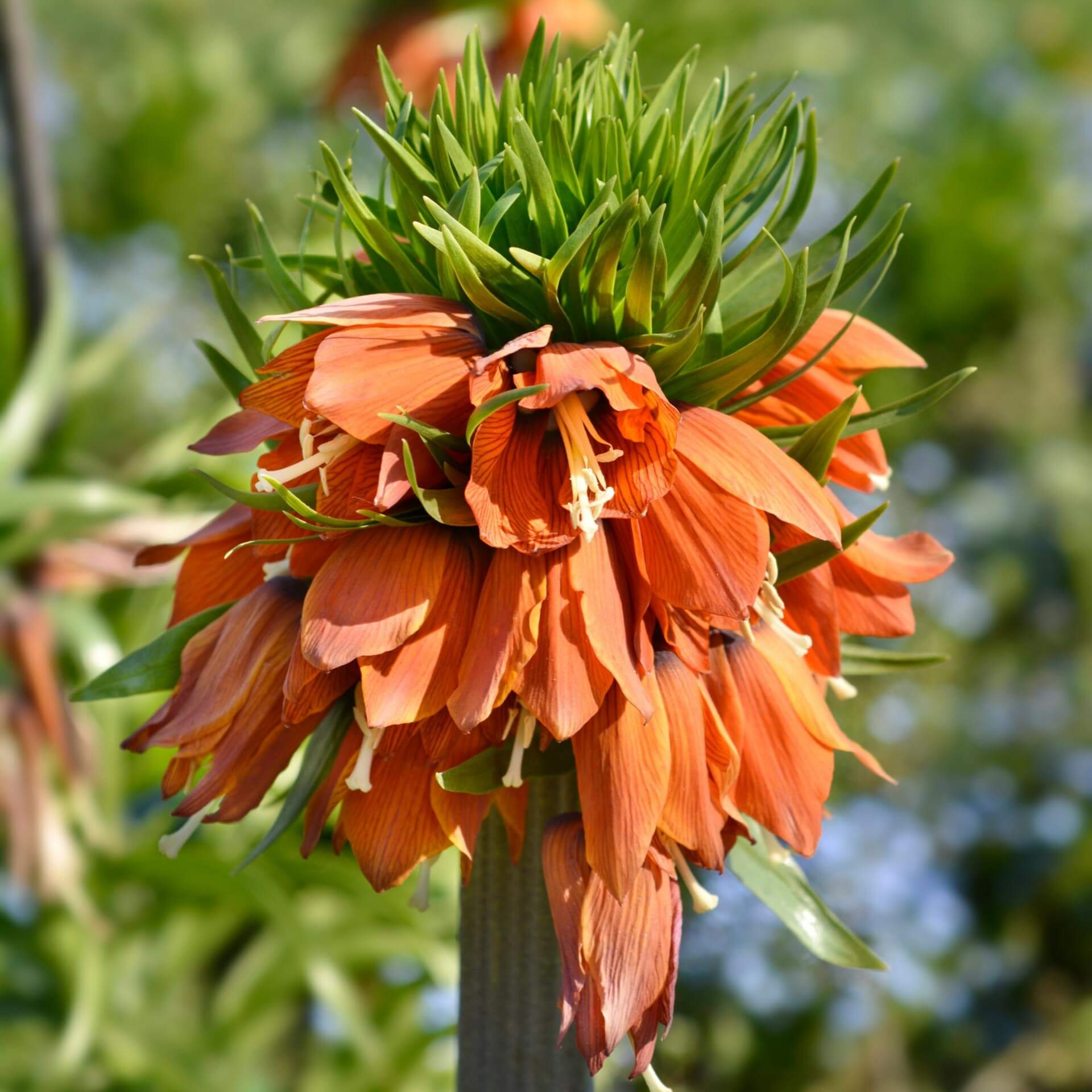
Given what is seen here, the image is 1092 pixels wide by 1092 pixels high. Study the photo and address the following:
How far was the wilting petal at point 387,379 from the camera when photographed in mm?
448

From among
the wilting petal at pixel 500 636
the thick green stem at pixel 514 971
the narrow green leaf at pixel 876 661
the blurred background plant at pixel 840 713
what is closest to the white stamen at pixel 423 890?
the thick green stem at pixel 514 971

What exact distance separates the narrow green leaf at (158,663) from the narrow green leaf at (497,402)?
20 centimetres

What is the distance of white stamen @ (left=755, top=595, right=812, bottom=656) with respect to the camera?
1.66ft

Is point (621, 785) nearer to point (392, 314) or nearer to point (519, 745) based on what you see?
point (519, 745)

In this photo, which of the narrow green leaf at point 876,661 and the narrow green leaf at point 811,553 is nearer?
the narrow green leaf at point 811,553

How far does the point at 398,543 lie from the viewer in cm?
47

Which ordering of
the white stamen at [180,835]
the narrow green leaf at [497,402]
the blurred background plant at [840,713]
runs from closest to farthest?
the narrow green leaf at [497,402]
the white stamen at [180,835]
the blurred background plant at [840,713]

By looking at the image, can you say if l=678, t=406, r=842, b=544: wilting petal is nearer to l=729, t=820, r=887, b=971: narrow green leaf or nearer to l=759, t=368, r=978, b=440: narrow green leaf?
l=759, t=368, r=978, b=440: narrow green leaf

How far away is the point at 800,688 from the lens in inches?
20.3

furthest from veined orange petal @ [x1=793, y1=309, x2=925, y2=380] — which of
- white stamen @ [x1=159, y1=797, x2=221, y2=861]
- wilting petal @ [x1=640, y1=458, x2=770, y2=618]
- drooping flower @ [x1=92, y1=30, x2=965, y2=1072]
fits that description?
white stamen @ [x1=159, y1=797, x2=221, y2=861]

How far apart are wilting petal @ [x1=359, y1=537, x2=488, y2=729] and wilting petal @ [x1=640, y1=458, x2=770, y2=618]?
0.24ft

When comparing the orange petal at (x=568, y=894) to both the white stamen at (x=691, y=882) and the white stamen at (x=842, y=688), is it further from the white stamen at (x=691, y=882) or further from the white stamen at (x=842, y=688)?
the white stamen at (x=842, y=688)

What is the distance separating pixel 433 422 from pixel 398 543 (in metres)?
0.05

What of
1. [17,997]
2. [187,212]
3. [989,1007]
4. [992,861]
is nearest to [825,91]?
[187,212]
